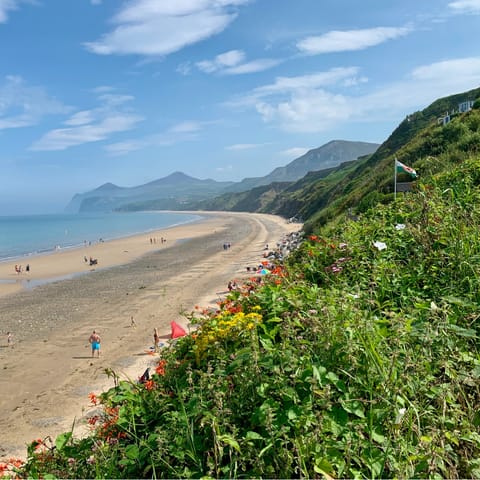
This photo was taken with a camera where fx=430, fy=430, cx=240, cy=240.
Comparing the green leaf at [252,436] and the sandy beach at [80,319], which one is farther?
the sandy beach at [80,319]

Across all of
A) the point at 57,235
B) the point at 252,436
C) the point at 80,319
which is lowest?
the point at 80,319

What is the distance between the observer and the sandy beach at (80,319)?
1145 cm

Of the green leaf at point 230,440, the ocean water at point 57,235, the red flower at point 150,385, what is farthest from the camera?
the ocean water at point 57,235

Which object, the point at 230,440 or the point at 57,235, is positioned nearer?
the point at 230,440

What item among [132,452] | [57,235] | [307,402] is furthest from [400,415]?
[57,235]

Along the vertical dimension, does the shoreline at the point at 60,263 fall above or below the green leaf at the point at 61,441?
below

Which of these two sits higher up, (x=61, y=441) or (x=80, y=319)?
(x=61, y=441)

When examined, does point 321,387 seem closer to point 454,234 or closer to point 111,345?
point 454,234

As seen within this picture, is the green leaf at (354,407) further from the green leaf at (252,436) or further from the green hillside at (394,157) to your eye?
the green hillside at (394,157)

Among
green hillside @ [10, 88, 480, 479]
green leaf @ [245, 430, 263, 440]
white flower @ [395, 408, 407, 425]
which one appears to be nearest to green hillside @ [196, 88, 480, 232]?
green hillside @ [10, 88, 480, 479]

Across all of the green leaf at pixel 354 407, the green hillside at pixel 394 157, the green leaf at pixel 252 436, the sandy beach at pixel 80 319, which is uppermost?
the green hillside at pixel 394 157

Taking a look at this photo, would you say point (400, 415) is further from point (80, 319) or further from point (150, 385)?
point (80, 319)

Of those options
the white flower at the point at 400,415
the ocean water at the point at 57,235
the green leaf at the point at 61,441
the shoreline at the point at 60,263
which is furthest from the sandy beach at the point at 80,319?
the ocean water at the point at 57,235

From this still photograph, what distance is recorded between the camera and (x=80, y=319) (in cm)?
2061
